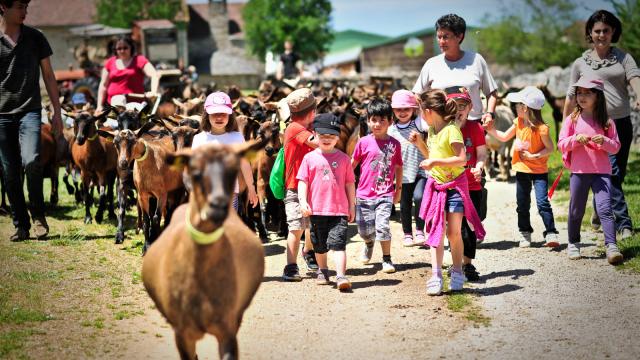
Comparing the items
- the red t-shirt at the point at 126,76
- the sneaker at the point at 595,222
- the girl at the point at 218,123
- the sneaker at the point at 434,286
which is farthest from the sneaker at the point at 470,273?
the red t-shirt at the point at 126,76

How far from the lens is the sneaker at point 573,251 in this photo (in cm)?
941

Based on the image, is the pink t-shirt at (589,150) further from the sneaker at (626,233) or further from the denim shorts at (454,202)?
the denim shorts at (454,202)

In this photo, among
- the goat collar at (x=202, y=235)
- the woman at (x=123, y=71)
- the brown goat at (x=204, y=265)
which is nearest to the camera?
the brown goat at (x=204, y=265)

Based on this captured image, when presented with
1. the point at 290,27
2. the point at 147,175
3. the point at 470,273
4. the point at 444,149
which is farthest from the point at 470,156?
the point at 290,27

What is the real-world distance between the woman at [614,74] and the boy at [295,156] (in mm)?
3238

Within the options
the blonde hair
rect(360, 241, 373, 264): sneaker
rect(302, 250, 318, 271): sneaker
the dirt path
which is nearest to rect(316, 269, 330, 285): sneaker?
the dirt path

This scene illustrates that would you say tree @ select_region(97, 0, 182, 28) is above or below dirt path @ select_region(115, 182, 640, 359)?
above

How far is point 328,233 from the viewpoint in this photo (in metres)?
8.50

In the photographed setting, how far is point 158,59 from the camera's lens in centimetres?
4541

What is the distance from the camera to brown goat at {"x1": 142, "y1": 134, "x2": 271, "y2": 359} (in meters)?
4.70

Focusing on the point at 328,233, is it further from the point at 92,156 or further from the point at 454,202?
the point at 92,156

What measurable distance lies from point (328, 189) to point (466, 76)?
83.6 inches

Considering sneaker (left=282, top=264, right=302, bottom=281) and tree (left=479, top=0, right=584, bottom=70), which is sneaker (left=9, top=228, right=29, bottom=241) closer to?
sneaker (left=282, top=264, right=302, bottom=281)

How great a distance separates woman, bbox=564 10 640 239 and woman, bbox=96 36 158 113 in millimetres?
6708
